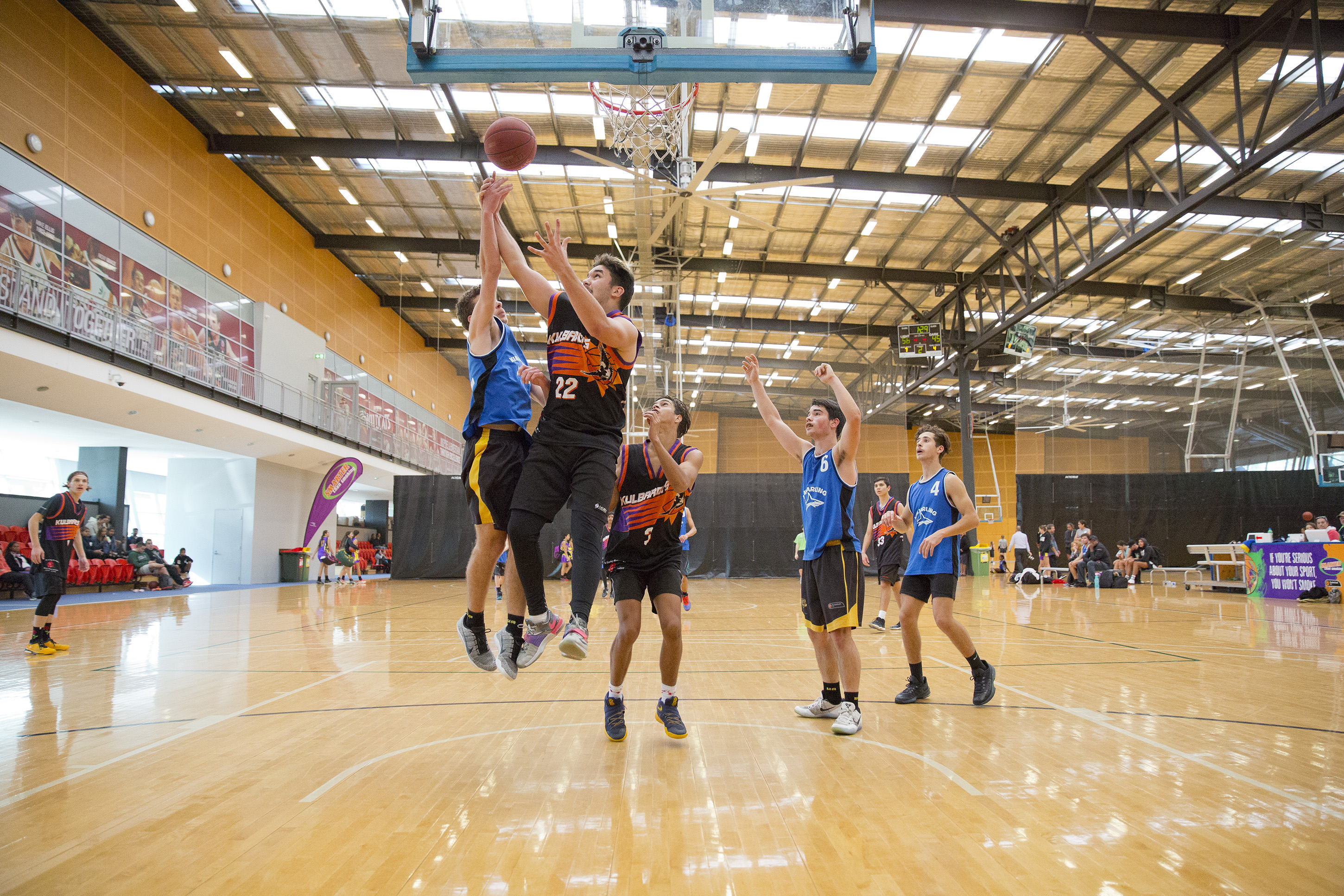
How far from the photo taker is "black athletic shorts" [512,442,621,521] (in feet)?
11.0

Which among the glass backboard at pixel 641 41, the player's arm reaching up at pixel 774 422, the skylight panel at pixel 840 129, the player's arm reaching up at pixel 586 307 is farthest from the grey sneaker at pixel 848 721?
the skylight panel at pixel 840 129

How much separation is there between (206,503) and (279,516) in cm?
188

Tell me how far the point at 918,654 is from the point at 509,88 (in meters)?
11.6

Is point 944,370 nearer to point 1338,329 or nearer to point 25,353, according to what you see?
point 1338,329

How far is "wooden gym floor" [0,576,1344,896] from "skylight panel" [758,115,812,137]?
998 cm

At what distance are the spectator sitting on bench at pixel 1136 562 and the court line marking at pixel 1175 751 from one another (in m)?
16.9

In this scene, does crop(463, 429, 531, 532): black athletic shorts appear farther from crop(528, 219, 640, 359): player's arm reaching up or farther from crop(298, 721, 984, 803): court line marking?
crop(298, 721, 984, 803): court line marking

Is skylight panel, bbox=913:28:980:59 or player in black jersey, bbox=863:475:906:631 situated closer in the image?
player in black jersey, bbox=863:475:906:631

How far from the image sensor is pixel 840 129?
13.6m

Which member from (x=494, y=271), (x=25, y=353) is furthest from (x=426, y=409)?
(x=494, y=271)

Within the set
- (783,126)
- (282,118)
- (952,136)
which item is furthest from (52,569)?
(952,136)

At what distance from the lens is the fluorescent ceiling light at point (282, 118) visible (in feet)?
47.3

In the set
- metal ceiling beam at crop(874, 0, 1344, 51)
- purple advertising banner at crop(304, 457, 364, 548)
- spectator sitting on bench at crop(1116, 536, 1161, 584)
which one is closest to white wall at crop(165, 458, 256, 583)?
purple advertising banner at crop(304, 457, 364, 548)

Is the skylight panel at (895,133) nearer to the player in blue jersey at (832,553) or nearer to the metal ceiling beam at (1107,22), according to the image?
the metal ceiling beam at (1107,22)
